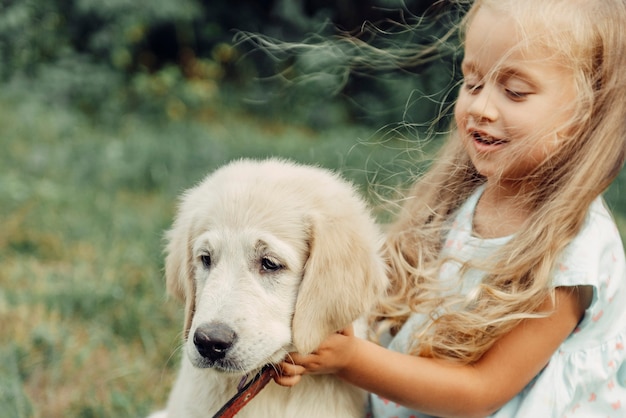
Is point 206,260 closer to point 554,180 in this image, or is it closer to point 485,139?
point 485,139

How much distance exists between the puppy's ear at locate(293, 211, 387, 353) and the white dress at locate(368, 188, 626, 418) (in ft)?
2.29

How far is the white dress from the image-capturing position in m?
2.73

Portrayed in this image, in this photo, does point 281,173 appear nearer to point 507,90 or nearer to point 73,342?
point 507,90

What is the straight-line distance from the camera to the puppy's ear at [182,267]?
106 inches

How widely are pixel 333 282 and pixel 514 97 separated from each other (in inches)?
36.6

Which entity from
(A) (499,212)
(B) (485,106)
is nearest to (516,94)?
(B) (485,106)

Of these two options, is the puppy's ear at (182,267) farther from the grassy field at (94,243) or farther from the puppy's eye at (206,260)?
the grassy field at (94,243)

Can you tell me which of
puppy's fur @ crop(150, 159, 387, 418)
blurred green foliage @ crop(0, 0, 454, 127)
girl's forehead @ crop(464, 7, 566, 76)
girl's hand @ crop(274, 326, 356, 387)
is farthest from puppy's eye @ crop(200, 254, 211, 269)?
blurred green foliage @ crop(0, 0, 454, 127)

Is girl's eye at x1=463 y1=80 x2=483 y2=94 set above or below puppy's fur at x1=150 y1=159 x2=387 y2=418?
above

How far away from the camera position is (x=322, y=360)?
257 centimetres

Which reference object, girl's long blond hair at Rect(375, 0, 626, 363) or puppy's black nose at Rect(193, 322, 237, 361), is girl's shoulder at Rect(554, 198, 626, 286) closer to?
girl's long blond hair at Rect(375, 0, 626, 363)

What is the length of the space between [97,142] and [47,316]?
13.1 feet

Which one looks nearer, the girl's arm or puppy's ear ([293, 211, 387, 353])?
puppy's ear ([293, 211, 387, 353])

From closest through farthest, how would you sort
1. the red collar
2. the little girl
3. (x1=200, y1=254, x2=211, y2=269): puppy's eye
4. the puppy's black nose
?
the puppy's black nose, the red collar, (x1=200, y1=254, x2=211, y2=269): puppy's eye, the little girl
